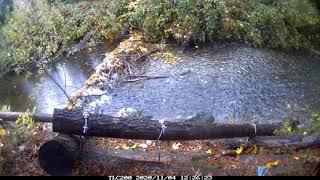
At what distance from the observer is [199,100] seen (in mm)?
8148

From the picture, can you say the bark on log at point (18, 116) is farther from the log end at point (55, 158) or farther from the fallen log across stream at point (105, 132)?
the log end at point (55, 158)

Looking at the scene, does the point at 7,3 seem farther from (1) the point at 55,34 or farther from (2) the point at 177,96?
(2) the point at 177,96

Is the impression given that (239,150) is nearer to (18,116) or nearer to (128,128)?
(128,128)

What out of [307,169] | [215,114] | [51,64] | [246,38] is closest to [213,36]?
[246,38]

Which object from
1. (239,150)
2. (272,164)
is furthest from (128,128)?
(272,164)

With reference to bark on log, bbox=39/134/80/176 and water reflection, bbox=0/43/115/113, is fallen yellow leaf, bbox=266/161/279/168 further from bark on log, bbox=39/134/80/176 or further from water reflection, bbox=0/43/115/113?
water reflection, bbox=0/43/115/113

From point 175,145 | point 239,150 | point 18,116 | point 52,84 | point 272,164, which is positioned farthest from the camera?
point 52,84

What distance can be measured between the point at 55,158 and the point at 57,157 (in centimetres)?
3

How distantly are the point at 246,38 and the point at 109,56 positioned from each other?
3.81 metres

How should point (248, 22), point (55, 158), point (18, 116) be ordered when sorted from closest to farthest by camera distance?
point (55, 158)
point (18, 116)
point (248, 22)

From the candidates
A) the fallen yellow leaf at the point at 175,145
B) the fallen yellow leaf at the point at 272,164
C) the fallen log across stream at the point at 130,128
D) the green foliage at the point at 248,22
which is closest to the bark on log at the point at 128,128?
the fallen log across stream at the point at 130,128

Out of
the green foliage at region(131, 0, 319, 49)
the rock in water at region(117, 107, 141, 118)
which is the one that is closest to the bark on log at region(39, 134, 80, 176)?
the rock in water at region(117, 107, 141, 118)

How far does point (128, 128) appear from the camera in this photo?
5.45m

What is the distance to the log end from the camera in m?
5.14
